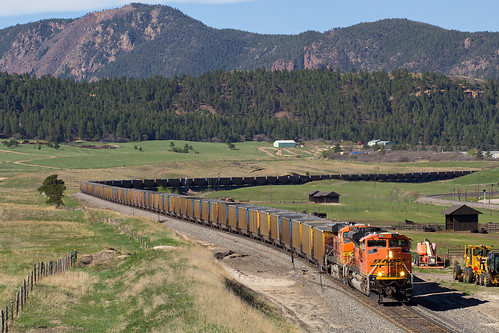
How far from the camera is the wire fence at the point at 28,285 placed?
30.1 m

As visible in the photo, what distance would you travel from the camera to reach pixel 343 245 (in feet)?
126

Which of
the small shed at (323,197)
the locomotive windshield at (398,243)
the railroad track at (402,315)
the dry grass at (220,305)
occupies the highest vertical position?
the locomotive windshield at (398,243)

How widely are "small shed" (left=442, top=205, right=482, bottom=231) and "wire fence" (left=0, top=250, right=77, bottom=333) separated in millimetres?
58189

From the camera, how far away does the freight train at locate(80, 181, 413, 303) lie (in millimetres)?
34125

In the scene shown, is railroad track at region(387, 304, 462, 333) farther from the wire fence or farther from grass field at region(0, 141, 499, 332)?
the wire fence

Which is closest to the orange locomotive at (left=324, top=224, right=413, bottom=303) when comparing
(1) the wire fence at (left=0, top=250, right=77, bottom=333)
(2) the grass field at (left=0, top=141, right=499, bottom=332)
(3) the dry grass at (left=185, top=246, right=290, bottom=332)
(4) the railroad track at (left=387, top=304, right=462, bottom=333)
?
(4) the railroad track at (left=387, top=304, right=462, bottom=333)

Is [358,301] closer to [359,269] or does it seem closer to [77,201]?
[359,269]

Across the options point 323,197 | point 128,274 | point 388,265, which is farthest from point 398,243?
point 323,197

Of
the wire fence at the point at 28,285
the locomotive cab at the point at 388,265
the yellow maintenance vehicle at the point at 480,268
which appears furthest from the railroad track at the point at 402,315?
the wire fence at the point at 28,285

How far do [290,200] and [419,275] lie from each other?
91.2 m

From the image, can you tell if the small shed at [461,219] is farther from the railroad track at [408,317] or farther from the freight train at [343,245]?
the railroad track at [408,317]

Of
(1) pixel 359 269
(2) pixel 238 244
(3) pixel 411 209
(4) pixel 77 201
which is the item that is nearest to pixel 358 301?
(1) pixel 359 269

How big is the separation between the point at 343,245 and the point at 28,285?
18.2m

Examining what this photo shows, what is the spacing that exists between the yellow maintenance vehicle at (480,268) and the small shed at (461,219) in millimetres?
46478
